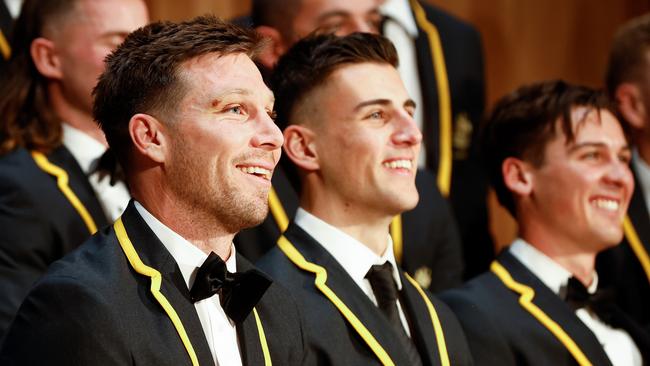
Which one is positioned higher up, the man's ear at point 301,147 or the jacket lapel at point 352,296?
the man's ear at point 301,147

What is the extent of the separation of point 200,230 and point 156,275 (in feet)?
0.48

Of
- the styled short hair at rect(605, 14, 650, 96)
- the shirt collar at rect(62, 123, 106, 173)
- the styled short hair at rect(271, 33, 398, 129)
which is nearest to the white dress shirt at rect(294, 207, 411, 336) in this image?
the styled short hair at rect(271, 33, 398, 129)

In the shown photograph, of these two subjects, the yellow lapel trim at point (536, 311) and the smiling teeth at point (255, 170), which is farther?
the yellow lapel trim at point (536, 311)

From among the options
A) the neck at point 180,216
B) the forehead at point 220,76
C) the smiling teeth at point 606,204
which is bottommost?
the neck at point 180,216

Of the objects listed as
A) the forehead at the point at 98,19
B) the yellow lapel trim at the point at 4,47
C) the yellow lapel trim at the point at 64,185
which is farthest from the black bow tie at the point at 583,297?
the yellow lapel trim at the point at 4,47

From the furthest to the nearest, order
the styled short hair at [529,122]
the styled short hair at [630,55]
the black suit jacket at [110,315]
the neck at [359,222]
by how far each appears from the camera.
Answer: the styled short hair at [630,55] < the styled short hair at [529,122] < the neck at [359,222] < the black suit jacket at [110,315]

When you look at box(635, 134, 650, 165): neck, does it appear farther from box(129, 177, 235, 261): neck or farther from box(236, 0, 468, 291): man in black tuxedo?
box(129, 177, 235, 261): neck

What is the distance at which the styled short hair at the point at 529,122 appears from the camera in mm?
2924

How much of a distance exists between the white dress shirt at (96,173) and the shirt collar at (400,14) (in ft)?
3.36

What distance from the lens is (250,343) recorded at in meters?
1.97

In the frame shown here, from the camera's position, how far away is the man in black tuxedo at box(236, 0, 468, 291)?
2904 millimetres

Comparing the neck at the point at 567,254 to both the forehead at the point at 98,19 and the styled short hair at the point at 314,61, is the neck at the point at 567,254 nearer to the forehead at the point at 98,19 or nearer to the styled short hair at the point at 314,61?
the styled short hair at the point at 314,61

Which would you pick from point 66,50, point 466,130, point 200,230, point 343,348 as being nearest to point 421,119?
point 466,130

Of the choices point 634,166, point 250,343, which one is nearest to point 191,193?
point 250,343
